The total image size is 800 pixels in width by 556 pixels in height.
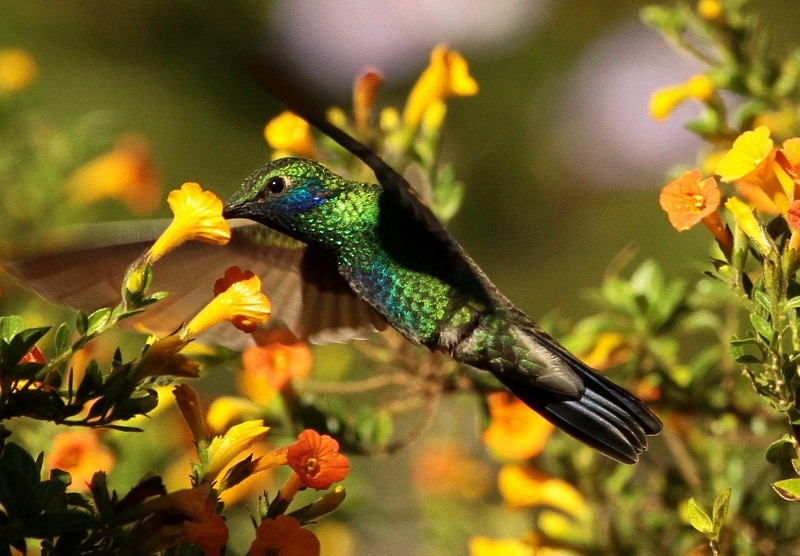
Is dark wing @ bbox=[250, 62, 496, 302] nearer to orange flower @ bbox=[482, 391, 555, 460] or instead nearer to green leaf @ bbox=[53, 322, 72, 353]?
orange flower @ bbox=[482, 391, 555, 460]

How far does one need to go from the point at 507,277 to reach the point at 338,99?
1.85 m

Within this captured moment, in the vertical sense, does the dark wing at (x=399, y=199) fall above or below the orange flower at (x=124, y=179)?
above

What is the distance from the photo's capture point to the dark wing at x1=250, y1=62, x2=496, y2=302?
140cm

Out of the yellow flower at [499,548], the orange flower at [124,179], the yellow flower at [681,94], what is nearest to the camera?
the yellow flower at [681,94]

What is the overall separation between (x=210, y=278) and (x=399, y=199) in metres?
0.54

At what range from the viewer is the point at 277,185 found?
193cm

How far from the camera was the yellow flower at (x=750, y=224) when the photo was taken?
1.45 meters

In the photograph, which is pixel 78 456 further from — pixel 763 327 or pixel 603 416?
pixel 763 327

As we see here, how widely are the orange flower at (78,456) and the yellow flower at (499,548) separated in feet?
2.56

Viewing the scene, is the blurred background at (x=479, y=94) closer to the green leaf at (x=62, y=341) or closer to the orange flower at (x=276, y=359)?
the orange flower at (x=276, y=359)

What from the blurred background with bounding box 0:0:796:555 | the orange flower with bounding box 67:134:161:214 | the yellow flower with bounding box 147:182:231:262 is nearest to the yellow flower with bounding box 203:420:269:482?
the yellow flower with bounding box 147:182:231:262

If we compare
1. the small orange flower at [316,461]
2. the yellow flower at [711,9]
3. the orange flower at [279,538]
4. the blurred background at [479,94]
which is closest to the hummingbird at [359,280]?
the small orange flower at [316,461]

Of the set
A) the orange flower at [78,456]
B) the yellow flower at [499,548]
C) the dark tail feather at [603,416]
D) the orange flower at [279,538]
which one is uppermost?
the orange flower at [279,538]

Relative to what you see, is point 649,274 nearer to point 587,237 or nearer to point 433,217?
point 433,217
